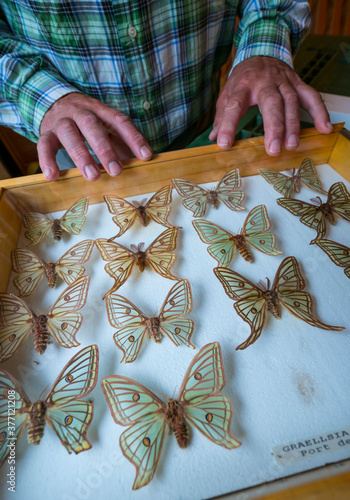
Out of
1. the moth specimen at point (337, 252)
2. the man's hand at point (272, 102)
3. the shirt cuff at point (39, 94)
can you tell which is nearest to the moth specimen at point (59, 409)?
the moth specimen at point (337, 252)

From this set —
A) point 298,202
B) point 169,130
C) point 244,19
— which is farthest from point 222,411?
point 244,19

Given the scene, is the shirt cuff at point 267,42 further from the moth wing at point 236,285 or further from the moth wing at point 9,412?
the moth wing at point 9,412

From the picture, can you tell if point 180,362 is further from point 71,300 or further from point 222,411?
point 71,300

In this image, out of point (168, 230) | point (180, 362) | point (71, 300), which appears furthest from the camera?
point (168, 230)

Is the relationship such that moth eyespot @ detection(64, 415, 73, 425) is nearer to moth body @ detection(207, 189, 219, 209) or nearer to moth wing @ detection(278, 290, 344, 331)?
moth wing @ detection(278, 290, 344, 331)

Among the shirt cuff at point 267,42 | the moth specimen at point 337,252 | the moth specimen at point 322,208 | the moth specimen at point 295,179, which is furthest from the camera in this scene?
the shirt cuff at point 267,42

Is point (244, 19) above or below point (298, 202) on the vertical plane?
above

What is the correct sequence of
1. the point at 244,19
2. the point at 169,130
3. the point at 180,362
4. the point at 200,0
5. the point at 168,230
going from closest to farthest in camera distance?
the point at 180,362, the point at 168,230, the point at 200,0, the point at 244,19, the point at 169,130
